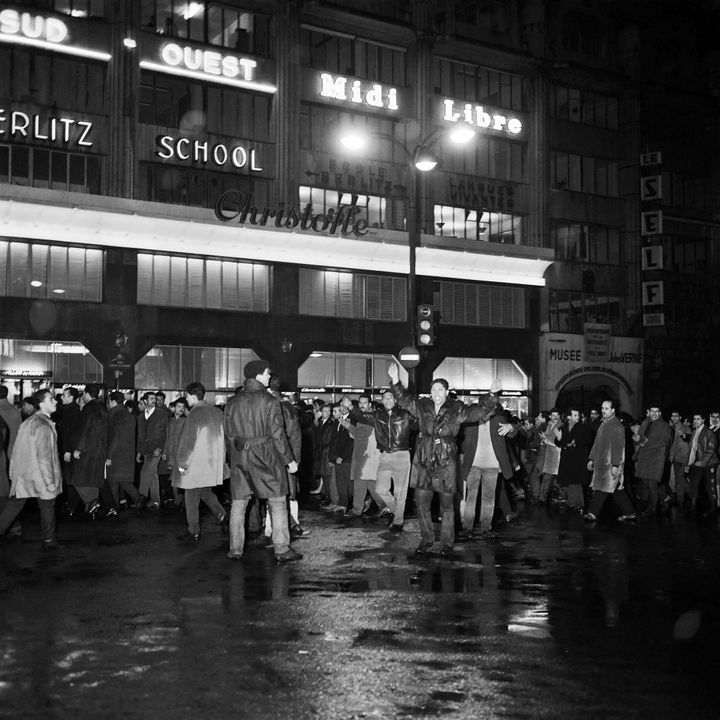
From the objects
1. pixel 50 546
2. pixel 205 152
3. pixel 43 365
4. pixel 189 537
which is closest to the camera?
pixel 50 546

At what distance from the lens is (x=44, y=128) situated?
30656mm

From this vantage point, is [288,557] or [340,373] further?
[340,373]

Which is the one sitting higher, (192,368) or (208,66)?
(208,66)

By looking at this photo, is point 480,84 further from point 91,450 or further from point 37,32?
point 91,450

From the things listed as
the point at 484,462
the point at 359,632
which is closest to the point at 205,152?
the point at 484,462

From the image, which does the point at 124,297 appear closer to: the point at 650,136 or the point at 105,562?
the point at 105,562

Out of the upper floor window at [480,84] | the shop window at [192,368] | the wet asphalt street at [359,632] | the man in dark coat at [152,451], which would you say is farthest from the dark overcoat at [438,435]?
the upper floor window at [480,84]

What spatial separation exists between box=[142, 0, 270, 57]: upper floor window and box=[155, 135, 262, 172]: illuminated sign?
3.45 metres

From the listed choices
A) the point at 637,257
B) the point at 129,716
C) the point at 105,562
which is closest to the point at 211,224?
the point at 637,257

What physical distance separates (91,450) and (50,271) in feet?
54.7

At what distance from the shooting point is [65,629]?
7371 mm

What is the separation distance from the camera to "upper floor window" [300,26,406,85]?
120 feet

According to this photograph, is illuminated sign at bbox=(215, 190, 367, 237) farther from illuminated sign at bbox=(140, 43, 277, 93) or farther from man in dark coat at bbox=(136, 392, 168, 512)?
man in dark coat at bbox=(136, 392, 168, 512)

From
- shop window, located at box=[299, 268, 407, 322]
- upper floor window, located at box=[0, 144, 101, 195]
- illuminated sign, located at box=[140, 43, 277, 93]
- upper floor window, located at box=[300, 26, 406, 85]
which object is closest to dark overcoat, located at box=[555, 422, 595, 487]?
shop window, located at box=[299, 268, 407, 322]
